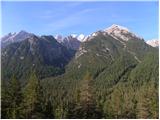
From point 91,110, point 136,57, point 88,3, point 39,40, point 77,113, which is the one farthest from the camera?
point 39,40

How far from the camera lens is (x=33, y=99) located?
25.3 feet

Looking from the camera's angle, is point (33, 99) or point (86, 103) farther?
point (86, 103)

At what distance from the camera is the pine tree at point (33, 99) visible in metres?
6.99

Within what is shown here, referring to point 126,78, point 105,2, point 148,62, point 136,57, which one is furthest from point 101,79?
point 105,2

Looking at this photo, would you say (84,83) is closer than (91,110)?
No

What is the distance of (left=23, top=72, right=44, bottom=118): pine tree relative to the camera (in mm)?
6992

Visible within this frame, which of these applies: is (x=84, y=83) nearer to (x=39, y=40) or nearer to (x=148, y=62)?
(x=148, y=62)

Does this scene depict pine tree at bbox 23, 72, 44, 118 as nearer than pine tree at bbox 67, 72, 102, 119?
Yes

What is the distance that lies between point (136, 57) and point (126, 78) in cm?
1872

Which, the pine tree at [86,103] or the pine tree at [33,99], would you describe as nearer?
the pine tree at [33,99]

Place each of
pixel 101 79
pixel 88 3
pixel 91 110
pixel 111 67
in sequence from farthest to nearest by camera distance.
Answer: pixel 111 67
pixel 101 79
pixel 91 110
pixel 88 3

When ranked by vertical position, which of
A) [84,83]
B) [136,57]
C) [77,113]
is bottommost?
[77,113]

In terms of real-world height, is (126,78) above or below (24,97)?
above

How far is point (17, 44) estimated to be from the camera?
80.6 metres
